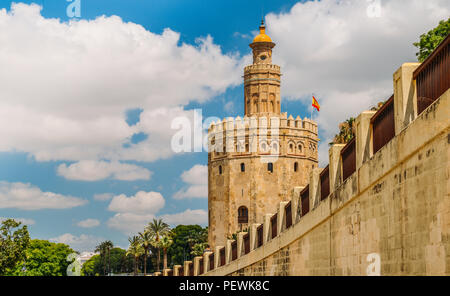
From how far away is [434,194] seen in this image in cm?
1191

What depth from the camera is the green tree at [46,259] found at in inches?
4444

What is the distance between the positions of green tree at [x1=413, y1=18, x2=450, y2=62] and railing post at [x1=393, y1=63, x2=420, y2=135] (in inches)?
825

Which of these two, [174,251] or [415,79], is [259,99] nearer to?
[174,251]

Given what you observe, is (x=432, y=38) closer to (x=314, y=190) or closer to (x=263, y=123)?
→ (x=314, y=190)

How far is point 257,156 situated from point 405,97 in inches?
2803

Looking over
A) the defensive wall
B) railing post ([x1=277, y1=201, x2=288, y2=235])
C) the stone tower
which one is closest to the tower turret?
the stone tower

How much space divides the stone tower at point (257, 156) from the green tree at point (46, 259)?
4142 cm

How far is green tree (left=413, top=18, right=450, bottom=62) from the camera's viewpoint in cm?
3400

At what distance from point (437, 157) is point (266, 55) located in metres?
77.3

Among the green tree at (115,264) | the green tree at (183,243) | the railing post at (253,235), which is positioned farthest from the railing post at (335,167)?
the green tree at (115,264)

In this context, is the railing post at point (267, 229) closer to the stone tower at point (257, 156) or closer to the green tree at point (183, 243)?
the stone tower at point (257, 156)
